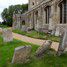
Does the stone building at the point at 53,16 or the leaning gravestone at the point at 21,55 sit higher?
the stone building at the point at 53,16

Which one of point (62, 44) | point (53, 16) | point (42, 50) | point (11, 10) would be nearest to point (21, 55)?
point (42, 50)

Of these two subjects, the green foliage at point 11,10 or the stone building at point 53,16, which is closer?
the stone building at point 53,16

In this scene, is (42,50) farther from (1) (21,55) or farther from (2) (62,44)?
(1) (21,55)

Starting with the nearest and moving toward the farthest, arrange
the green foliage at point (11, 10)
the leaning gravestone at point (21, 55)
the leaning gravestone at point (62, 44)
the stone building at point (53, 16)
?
the leaning gravestone at point (21, 55) < the leaning gravestone at point (62, 44) < the stone building at point (53, 16) < the green foliage at point (11, 10)

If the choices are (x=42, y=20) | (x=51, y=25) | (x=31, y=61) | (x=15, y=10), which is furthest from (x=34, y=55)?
(x=15, y=10)

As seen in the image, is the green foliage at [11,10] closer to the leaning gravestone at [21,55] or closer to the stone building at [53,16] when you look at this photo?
the stone building at [53,16]

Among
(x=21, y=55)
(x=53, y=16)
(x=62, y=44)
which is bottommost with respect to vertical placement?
(x=21, y=55)

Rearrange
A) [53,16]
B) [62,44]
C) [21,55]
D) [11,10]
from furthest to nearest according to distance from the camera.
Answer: [11,10]
[53,16]
[62,44]
[21,55]

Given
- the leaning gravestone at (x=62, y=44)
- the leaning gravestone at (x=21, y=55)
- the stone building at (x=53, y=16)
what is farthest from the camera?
the stone building at (x=53, y=16)

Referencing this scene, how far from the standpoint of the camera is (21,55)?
40.1 ft

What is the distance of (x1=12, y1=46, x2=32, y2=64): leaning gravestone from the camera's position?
12.0m

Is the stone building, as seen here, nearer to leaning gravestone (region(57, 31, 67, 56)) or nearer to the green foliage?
leaning gravestone (region(57, 31, 67, 56))

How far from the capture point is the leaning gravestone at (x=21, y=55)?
12.0m

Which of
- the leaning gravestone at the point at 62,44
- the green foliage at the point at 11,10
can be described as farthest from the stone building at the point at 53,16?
the green foliage at the point at 11,10
